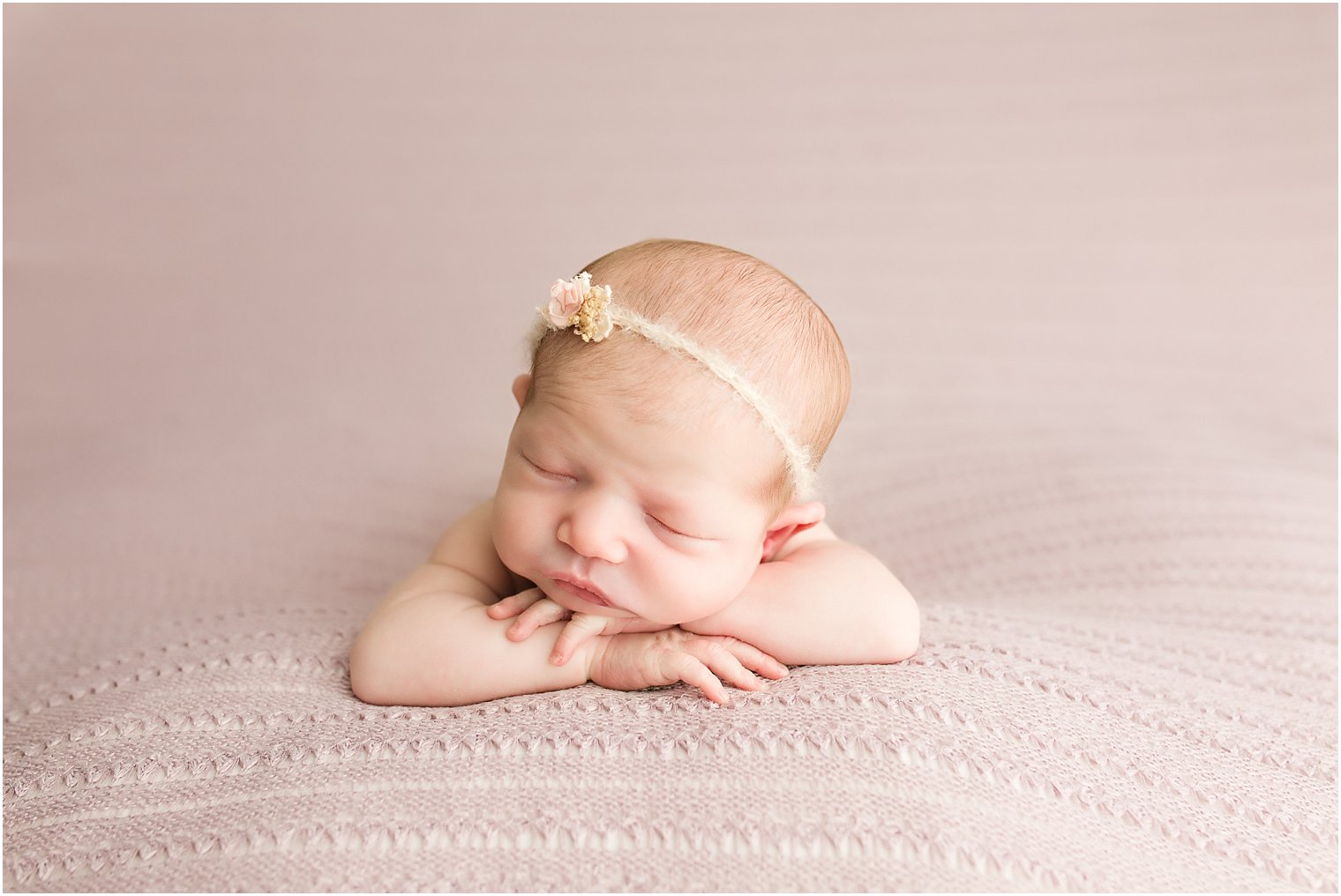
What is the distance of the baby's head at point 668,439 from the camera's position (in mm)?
1040

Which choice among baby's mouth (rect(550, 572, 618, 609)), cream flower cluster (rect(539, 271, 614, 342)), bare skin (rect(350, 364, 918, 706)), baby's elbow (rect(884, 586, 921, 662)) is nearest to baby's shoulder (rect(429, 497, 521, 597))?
bare skin (rect(350, 364, 918, 706))

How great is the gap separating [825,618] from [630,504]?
0.82 ft

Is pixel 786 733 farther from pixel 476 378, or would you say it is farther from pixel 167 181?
pixel 167 181

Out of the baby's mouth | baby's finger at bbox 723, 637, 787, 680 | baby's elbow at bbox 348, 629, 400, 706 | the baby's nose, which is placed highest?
the baby's nose

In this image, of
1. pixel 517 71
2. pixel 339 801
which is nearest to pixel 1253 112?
pixel 517 71

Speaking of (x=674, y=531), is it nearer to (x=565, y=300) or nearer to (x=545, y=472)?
(x=545, y=472)

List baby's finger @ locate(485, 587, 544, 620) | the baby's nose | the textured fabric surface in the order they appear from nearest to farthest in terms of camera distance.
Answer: the baby's nose
baby's finger @ locate(485, 587, 544, 620)
the textured fabric surface

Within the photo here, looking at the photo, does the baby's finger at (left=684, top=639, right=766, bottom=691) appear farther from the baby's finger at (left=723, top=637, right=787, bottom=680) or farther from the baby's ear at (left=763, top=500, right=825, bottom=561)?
the baby's ear at (left=763, top=500, right=825, bottom=561)

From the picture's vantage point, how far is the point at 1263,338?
2.23 metres

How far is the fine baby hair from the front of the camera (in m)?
1.06

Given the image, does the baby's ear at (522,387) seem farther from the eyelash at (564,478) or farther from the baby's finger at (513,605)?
the baby's finger at (513,605)

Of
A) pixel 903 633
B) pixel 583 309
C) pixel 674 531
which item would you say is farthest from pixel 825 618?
pixel 583 309

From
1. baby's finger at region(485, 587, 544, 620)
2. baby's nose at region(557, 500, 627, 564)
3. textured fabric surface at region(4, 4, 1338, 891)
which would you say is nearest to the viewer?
baby's nose at region(557, 500, 627, 564)

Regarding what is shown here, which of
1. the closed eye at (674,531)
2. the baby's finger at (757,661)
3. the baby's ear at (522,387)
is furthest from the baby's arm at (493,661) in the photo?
the baby's ear at (522,387)
